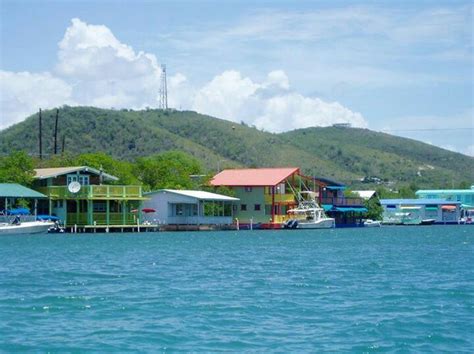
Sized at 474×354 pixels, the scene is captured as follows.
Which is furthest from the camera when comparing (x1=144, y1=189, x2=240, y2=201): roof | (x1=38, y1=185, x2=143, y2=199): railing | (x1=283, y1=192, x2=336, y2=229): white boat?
(x1=283, y1=192, x2=336, y2=229): white boat

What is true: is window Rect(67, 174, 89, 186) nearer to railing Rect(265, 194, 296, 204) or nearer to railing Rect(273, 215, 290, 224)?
railing Rect(265, 194, 296, 204)

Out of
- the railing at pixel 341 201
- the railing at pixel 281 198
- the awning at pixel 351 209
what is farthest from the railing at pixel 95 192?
the awning at pixel 351 209

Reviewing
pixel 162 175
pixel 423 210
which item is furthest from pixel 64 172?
pixel 423 210

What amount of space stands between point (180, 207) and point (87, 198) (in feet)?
42.3

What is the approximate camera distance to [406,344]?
67.7 feet

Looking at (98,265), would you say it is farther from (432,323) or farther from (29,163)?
(29,163)

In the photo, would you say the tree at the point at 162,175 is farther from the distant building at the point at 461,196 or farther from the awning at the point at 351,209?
the distant building at the point at 461,196

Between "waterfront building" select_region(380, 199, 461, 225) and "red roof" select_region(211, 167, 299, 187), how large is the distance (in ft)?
129

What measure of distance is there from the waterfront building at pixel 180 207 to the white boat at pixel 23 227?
16.3m

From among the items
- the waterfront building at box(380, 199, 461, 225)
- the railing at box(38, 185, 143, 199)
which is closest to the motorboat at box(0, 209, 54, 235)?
the railing at box(38, 185, 143, 199)

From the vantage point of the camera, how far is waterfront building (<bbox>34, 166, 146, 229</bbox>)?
3150 inches

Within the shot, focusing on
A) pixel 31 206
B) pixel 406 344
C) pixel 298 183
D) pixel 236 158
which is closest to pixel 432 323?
pixel 406 344

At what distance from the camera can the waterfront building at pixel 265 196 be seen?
9875cm

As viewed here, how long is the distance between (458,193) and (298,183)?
59.3 metres
